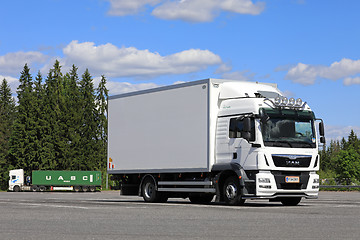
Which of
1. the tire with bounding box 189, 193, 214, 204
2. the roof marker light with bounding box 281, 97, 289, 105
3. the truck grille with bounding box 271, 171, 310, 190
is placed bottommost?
the tire with bounding box 189, 193, 214, 204

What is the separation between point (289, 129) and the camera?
21297 millimetres

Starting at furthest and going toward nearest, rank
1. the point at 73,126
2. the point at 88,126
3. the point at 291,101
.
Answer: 1. the point at 88,126
2. the point at 73,126
3. the point at 291,101

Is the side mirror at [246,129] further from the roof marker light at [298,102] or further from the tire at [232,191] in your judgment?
the roof marker light at [298,102]

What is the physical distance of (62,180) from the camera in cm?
7088

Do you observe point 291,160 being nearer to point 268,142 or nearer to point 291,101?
point 268,142

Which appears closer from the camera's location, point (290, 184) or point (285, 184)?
point (285, 184)

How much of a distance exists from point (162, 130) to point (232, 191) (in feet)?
13.4

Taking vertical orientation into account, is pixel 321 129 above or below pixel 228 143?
above

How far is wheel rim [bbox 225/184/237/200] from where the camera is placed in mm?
21017

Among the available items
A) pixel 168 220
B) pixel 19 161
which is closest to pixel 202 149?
pixel 168 220

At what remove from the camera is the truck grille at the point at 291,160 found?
68.1ft

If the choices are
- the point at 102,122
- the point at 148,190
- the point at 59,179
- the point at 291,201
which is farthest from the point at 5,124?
the point at 291,201

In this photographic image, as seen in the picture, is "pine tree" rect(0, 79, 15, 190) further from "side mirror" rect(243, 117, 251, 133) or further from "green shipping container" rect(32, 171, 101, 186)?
"side mirror" rect(243, 117, 251, 133)

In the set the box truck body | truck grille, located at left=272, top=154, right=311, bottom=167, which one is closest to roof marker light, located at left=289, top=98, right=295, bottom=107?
truck grille, located at left=272, top=154, right=311, bottom=167
